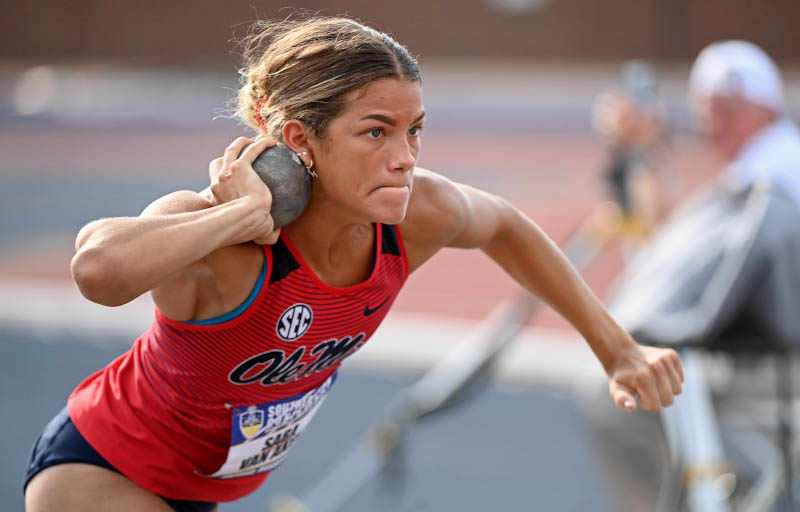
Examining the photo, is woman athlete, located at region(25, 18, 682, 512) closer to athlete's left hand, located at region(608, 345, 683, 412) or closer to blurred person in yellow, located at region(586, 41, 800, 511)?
athlete's left hand, located at region(608, 345, 683, 412)

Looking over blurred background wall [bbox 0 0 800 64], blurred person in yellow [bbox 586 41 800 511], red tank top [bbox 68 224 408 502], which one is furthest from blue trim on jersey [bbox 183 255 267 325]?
blurred background wall [bbox 0 0 800 64]

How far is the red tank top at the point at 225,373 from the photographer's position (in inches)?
87.2

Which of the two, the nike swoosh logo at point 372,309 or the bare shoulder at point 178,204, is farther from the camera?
the nike swoosh logo at point 372,309

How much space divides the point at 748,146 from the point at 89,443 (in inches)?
146

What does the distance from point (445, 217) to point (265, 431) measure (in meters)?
0.63

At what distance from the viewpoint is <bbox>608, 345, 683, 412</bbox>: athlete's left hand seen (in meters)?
2.32

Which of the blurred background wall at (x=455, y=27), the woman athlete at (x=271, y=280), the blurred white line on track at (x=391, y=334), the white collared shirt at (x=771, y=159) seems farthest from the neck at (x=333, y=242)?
the blurred background wall at (x=455, y=27)

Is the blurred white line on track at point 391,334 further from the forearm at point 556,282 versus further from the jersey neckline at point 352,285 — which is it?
the jersey neckline at point 352,285

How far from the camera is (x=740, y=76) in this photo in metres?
5.15

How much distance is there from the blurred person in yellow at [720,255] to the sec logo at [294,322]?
1730 mm

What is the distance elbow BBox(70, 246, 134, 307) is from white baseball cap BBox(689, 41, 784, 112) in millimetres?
3873

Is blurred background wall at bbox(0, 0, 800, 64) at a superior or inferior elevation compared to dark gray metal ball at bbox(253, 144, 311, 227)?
superior

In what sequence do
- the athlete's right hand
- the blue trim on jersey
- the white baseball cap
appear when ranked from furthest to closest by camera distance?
1. the white baseball cap
2. the blue trim on jersey
3. the athlete's right hand

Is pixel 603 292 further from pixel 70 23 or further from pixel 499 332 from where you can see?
pixel 70 23
